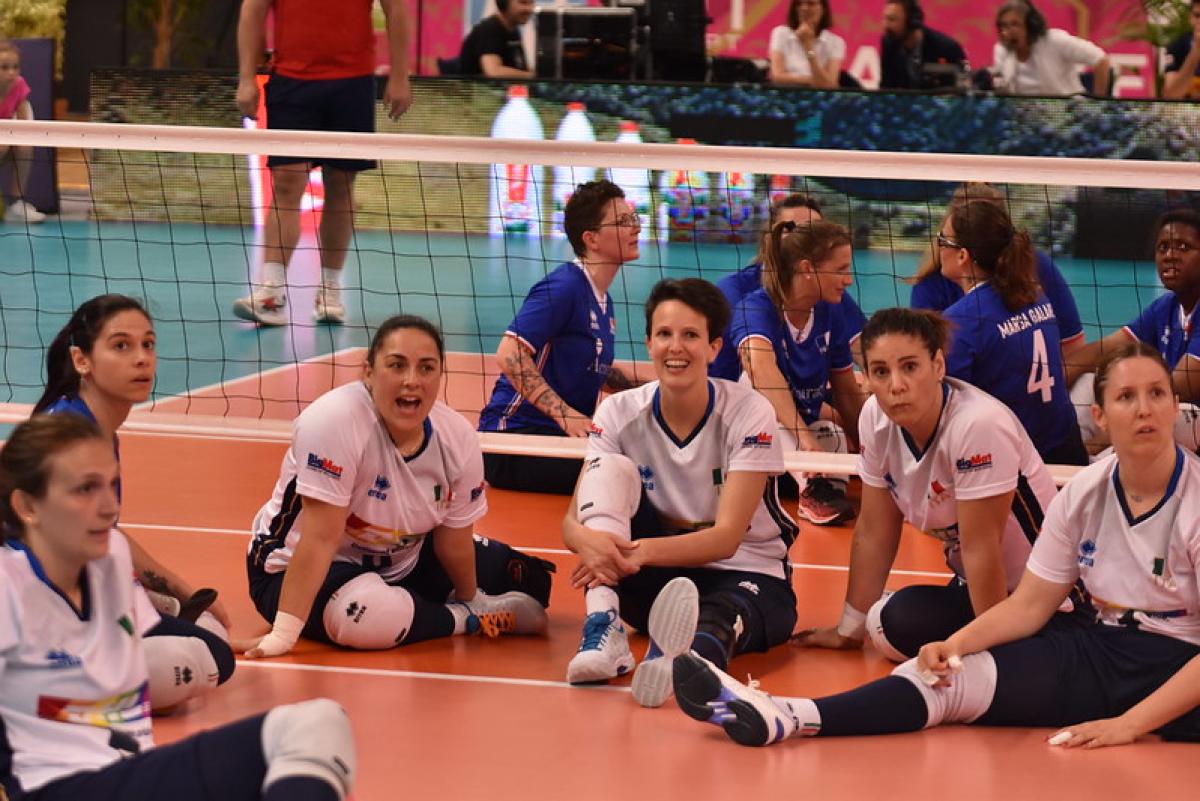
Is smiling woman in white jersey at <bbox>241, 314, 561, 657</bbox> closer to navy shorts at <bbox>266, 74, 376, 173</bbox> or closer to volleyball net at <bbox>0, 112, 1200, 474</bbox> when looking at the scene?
volleyball net at <bbox>0, 112, 1200, 474</bbox>

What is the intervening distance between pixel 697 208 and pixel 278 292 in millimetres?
4589

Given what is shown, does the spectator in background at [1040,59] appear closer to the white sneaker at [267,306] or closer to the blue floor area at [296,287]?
the blue floor area at [296,287]

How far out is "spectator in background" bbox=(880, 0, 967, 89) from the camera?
12281 mm

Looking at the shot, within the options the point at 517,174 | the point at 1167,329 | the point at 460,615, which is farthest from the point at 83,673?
the point at 517,174

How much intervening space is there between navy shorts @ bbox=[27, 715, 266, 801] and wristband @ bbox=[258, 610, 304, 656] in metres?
1.57

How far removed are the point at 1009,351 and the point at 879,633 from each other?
1.21 metres

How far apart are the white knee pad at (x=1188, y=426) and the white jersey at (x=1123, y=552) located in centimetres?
161

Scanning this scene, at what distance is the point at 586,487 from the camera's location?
412 centimetres

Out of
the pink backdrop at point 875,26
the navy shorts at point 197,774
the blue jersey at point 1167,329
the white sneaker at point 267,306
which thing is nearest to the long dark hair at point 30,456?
the navy shorts at point 197,774

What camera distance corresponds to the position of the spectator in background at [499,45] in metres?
12.3

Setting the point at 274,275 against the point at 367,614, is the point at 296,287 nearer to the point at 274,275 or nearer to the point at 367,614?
the point at 274,275

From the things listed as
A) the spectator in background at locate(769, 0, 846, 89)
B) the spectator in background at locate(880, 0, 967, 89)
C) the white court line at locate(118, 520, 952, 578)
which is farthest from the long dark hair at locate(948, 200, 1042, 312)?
the spectator in background at locate(880, 0, 967, 89)

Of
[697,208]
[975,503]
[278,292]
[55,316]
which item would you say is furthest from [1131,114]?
[975,503]

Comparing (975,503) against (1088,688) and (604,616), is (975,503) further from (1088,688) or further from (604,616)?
(604,616)
